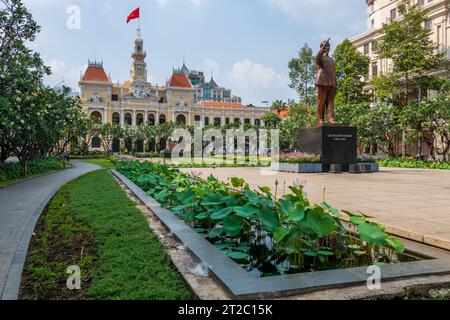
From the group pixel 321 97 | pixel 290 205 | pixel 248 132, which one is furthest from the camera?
pixel 248 132

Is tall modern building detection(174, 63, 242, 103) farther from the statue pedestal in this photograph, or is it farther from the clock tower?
the statue pedestal

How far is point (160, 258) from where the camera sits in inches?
167

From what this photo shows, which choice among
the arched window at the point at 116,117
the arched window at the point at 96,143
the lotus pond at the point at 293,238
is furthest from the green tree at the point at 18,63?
the arched window at the point at 116,117

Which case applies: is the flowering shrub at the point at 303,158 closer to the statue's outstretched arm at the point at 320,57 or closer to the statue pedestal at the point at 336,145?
the statue pedestal at the point at 336,145

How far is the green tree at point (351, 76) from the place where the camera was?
42219mm

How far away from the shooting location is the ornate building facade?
79.4 metres

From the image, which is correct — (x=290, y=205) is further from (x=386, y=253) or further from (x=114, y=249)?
(x=114, y=249)

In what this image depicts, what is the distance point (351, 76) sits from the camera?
42.6 metres

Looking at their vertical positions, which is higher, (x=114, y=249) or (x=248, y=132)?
(x=248, y=132)

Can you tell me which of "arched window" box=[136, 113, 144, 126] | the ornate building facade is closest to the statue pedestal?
the ornate building facade

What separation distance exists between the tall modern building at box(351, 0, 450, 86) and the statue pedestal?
936 inches
